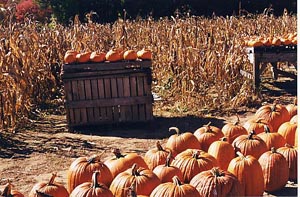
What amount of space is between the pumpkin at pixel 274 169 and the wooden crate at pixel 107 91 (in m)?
3.51

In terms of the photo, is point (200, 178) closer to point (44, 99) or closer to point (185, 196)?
point (185, 196)

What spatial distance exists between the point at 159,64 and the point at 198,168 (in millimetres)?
7381

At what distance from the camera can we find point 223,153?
174 inches

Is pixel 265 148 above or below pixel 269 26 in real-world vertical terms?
below

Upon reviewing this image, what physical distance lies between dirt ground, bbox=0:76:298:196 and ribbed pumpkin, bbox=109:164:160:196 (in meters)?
1.87

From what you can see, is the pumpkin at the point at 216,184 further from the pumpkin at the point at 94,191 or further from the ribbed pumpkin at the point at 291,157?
the ribbed pumpkin at the point at 291,157

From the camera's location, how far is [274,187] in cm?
438

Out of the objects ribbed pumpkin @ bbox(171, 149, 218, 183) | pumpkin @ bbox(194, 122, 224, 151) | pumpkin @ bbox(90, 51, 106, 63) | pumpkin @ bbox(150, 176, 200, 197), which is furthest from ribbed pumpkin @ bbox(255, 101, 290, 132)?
pumpkin @ bbox(90, 51, 106, 63)

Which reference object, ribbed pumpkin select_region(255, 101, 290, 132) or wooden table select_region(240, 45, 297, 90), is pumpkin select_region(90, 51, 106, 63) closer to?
wooden table select_region(240, 45, 297, 90)

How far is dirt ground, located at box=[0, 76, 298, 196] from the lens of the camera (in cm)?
592

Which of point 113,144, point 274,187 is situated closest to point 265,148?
point 274,187

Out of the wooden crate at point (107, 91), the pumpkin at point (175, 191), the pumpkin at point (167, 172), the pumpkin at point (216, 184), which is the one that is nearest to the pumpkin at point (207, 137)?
the pumpkin at point (167, 172)

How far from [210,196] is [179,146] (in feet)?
3.88

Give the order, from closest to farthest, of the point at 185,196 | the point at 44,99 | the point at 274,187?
the point at 185,196 < the point at 274,187 < the point at 44,99
